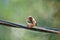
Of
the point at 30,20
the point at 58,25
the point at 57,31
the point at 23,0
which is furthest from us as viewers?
the point at 23,0

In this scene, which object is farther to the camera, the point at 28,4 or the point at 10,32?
the point at 28,4

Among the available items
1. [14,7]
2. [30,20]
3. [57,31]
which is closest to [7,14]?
[14,7]

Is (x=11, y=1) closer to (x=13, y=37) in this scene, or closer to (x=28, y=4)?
(x=28, y=4)

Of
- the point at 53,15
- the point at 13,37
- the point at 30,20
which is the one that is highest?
the point at 30,20

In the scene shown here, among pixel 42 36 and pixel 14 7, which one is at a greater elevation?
pixel 14 7

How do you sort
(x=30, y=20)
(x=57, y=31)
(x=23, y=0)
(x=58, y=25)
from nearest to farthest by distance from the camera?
(x=57, y=31) < (x=30, y=20) < (x=58, y=25) < (x=23, y=0)

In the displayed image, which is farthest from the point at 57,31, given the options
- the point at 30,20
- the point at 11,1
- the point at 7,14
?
the point at 11,1
